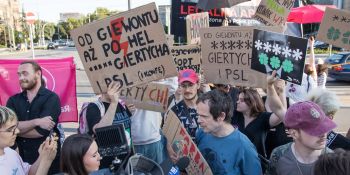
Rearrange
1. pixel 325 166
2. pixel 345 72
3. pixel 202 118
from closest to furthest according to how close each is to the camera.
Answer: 1. pixel 325 166
2. pixel 202 118
3. pixel 345 72

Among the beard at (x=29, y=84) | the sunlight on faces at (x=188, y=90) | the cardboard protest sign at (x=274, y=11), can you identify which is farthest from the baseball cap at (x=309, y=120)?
the cardboard protest sign at (x=274, y=11)

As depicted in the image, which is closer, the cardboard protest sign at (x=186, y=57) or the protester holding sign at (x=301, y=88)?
the cardboard protest sign at (x=186, y=57)

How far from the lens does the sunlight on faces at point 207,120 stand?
2652 millimetres

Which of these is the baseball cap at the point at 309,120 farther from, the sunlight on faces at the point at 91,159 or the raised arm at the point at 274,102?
the sunlight on faces at the point at 91,159

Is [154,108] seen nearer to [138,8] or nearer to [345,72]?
[138,8]

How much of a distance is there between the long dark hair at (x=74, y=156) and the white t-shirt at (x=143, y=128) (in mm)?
1682

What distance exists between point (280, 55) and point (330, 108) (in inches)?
23.4

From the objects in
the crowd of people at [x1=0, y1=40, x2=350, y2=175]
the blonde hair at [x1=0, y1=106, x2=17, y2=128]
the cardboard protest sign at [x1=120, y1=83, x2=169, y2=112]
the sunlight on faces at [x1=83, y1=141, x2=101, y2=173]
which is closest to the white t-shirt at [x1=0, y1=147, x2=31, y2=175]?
the crowd of people at [x1=0, y1=40, x2=350, y2=175]

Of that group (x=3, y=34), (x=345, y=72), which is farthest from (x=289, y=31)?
(x=3, y=34)

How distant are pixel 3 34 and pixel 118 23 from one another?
80.5m

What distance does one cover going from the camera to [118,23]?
343cm

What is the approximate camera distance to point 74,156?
2.34 meters

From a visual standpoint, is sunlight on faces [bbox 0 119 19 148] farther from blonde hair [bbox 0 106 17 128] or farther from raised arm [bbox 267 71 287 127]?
raised arm [bbox 267 71 287 127]

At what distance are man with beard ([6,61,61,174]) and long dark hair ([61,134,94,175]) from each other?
1.33 meters
